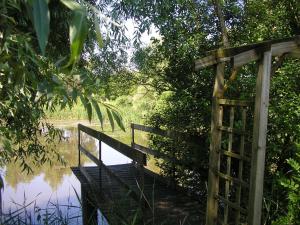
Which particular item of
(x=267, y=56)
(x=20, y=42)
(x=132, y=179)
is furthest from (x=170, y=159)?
(x=20, y=42)

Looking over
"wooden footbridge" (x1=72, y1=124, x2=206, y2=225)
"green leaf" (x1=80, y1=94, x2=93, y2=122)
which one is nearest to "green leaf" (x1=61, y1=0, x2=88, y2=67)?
"green leaf" (x1=80, y1=94, x2=93, y2=122)

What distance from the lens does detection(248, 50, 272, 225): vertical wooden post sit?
2.81 metres

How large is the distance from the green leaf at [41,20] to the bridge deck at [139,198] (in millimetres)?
2671

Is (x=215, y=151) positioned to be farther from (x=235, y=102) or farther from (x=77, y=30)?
(x=77, y=30)

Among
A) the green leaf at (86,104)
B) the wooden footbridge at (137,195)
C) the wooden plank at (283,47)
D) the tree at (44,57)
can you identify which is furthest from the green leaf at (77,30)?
the wooden footbridge at (137,195)

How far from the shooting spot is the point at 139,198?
13.1 ft

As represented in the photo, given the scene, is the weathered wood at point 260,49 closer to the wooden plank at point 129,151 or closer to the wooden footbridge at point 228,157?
the wooden footbridge at point 228,157

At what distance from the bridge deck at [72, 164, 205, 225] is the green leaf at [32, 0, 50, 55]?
8.76 ft

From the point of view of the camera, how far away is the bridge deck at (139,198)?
4.14m

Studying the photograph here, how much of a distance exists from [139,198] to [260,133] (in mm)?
1631

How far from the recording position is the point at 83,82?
1264 millimetres

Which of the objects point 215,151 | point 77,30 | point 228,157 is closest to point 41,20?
point 77,30

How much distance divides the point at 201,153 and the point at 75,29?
4.59m

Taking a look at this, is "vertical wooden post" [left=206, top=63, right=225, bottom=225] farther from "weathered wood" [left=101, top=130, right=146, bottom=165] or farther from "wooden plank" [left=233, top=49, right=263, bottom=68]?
"weathered wood" [left=101, top=130, right=146, bottom=165]
